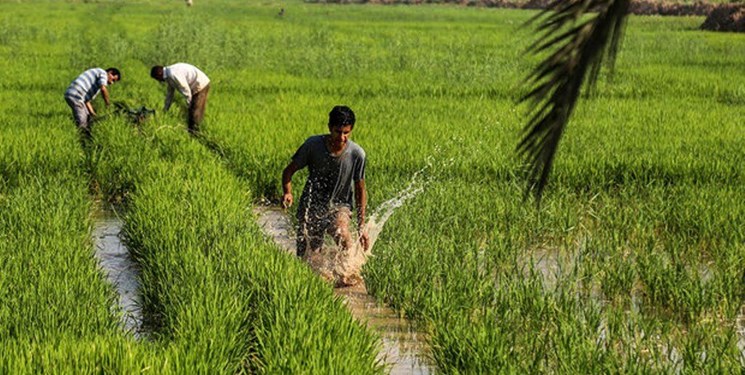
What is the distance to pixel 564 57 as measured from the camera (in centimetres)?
53

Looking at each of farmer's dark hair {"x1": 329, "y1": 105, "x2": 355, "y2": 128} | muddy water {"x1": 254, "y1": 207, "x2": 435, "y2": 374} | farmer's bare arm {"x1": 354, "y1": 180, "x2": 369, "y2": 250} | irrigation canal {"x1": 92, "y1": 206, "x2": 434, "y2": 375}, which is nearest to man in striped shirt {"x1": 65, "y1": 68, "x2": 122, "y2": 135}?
irrigation canal {"x1": 92, "y1": 206, "x2": 434, "y2": 375}

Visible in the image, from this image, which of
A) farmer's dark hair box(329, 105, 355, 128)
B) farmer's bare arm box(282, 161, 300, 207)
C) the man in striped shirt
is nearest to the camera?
farmer's dark hair box(329, 105, 355, 128)

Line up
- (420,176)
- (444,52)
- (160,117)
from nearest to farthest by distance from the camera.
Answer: (420,176) → (160,117) → (444,52)

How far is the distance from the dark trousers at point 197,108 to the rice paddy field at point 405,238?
14 cm

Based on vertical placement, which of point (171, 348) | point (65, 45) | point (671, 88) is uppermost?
point (171, 348)

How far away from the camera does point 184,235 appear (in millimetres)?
4992

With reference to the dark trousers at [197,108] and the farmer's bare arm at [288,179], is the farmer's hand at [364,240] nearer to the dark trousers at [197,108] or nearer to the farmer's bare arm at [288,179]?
the farmer's bare arm at [288,179]

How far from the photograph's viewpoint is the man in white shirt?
8508 mm

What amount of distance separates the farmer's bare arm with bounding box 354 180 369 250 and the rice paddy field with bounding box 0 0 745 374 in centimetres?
16

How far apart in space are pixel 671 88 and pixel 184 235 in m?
10.1

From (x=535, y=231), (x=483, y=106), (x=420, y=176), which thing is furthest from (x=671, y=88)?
(x=535, y=231)

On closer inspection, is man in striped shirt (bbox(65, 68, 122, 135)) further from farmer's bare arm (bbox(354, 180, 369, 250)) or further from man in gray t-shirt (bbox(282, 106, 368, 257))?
farmer's bare arm (bbox(354, 180, 369, 250))

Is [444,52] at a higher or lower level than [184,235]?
lower

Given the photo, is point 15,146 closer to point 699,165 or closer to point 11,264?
point 11,264
